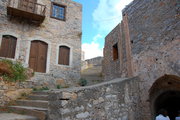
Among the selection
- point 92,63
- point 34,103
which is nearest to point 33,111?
point 34,103

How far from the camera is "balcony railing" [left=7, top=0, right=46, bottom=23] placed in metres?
7.51

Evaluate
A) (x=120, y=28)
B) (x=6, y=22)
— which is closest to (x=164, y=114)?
(x=120, y=28)

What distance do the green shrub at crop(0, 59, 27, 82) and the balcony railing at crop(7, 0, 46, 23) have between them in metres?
2.67

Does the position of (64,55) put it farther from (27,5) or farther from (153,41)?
(153,41)

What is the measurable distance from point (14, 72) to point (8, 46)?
1850 mm

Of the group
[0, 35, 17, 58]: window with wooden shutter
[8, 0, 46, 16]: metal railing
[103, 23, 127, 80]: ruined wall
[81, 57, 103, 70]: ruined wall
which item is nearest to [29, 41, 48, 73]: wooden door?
[0, 35, 17, 58]: window with wooden shutter

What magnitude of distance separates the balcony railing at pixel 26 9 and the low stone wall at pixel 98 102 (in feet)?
20.0

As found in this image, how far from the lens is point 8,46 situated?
24.9 ft

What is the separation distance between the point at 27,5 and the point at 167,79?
832 centimetres

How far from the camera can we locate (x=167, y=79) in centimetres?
447

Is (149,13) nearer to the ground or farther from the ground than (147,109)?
farther from the ground

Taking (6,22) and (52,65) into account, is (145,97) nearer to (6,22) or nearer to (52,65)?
(52,65)

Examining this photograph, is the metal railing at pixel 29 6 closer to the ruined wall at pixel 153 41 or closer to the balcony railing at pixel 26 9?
the balcony railing at pixel 26 9

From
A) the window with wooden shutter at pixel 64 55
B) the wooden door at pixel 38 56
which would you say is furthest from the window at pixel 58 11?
the wooden door at pixel 38 56
